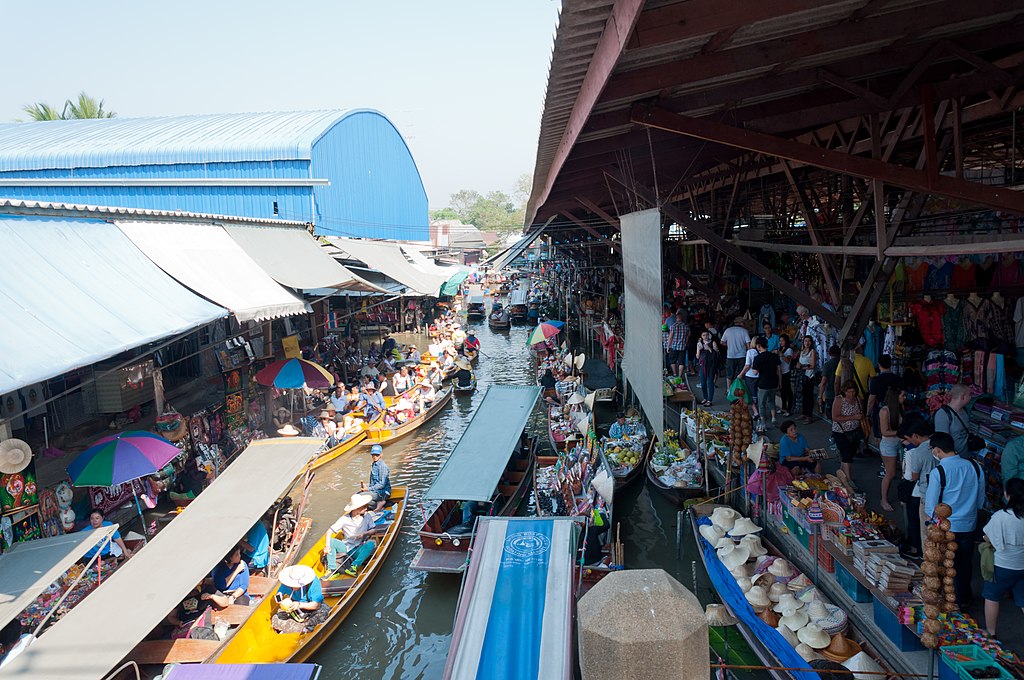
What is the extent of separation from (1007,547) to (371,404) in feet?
46.4

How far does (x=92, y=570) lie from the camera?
826cm

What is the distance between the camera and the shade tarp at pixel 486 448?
33.5 feet

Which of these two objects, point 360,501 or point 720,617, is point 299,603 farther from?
point 720,617

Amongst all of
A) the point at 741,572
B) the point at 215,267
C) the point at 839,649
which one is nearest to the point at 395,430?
the point at 215,267

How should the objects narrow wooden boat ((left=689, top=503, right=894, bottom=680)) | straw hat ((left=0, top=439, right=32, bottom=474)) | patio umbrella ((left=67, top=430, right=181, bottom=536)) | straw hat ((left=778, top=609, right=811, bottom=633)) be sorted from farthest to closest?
patio umbrella ((left=67, top=430, right=181, bottom=536)) → straw hat ((left=0, top=439, right=32, bottom=474)) → straw hat ((left=778, top=609, right=811, bottom=633)) → narrow wooden boat ((left=689, top=503, right=894, bottom=680))

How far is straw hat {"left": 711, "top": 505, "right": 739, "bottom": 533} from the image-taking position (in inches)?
354

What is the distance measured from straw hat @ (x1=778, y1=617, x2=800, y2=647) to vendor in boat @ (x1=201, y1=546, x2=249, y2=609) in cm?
620

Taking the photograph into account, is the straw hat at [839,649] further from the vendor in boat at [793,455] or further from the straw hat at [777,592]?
the vendor in boat at [793,455]

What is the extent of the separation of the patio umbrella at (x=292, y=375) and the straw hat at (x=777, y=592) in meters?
9.85

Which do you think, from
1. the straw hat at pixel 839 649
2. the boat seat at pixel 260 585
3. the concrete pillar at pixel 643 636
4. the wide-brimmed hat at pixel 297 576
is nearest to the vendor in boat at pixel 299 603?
the wide-brimmed hat at pixel 297 576

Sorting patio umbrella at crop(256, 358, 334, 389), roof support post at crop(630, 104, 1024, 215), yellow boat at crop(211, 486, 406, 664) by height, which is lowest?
yellow boat at crop(211, 486, 406, 664)

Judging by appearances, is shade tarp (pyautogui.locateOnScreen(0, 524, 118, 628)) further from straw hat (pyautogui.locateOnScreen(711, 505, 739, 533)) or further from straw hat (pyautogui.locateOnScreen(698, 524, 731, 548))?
straw hat (pyautogui.locateOnScreen(711, 505, 739, 533))

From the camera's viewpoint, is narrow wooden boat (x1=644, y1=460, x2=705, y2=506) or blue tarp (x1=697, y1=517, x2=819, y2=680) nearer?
blue tarp (x1=697, y1=517, x2=819, y2=680)

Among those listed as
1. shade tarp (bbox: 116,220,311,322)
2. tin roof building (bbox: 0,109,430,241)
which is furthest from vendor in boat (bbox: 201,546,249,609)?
tin roof building (bbox: 0,109,430,241)
